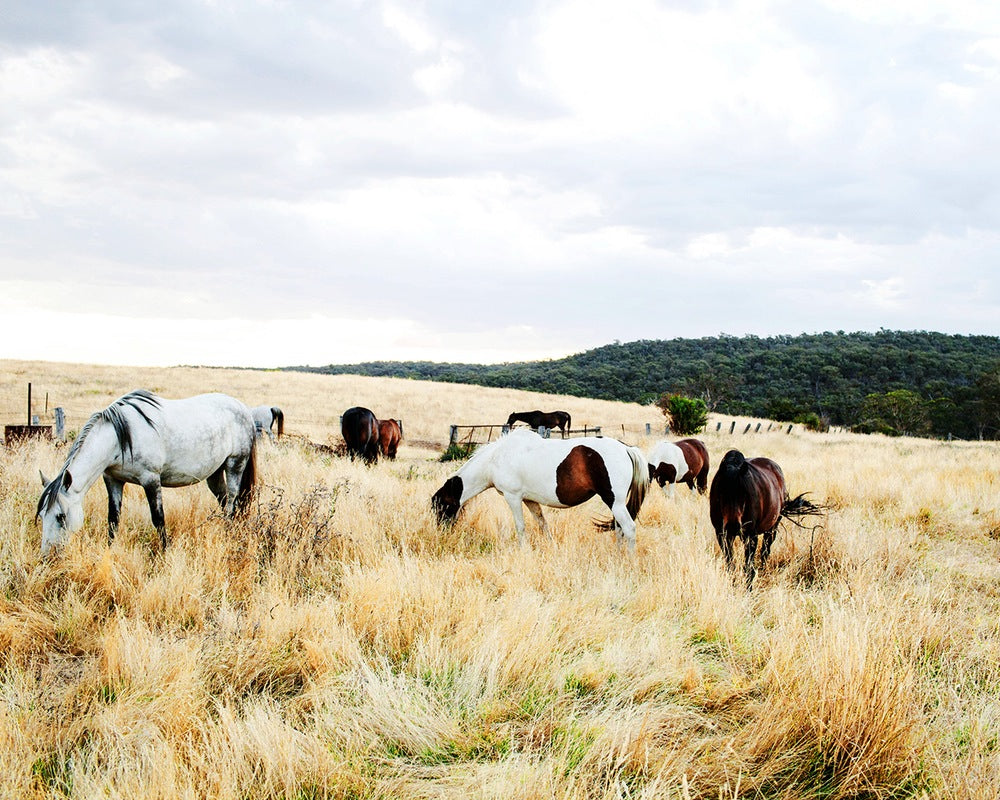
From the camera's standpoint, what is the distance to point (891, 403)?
186 ft

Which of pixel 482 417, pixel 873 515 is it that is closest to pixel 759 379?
pixel 482 417

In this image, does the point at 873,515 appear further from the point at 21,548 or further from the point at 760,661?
the point at 21,548

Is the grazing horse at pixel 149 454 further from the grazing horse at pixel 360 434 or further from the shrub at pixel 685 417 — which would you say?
the shrub at pixel 685 417

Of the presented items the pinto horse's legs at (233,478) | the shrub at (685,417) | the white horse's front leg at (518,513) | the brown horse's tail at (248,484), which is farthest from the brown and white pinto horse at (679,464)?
the shrub at (685,417)

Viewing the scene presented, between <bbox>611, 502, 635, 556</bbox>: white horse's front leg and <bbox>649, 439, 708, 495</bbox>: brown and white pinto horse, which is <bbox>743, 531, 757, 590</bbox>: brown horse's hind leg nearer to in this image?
<bbox>611, 502, 635, 556</bbox>: white horse's front leg

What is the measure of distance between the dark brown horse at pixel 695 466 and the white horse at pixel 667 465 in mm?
211

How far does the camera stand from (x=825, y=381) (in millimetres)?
73875

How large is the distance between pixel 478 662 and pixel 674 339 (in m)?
118

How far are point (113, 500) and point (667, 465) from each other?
8855 millimetres

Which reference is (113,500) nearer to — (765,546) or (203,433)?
(203,433)

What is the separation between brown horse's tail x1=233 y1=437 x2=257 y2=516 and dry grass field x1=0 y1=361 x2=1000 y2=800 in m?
0.66

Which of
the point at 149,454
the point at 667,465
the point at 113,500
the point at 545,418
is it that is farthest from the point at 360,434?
the point at 545,418

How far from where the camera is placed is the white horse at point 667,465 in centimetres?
1162

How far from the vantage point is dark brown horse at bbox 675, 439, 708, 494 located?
40.0ft
